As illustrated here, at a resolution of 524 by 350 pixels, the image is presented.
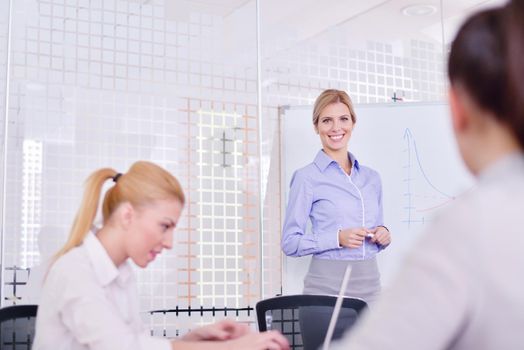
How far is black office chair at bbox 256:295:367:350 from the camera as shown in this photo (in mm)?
2172

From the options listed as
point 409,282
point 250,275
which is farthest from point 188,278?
point 409,282

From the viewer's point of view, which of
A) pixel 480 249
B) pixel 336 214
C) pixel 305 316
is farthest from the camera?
pixel 336 214

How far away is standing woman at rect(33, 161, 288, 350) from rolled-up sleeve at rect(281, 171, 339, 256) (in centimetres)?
138

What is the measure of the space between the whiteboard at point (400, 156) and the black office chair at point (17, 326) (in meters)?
2.10

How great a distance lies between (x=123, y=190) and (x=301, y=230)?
1600 millimetres

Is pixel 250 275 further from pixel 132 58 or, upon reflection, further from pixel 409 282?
pixel 409 282

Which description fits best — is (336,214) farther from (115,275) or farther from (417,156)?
(115,275)

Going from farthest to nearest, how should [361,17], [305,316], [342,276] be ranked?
[361,17]
[342,276]
[305,316]

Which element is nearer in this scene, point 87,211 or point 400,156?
point 87,211

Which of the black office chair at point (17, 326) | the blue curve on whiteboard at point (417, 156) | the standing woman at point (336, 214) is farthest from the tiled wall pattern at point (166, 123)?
the black office chair at point (17, 326)

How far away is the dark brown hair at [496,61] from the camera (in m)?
0.58

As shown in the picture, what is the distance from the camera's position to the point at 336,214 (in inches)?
126

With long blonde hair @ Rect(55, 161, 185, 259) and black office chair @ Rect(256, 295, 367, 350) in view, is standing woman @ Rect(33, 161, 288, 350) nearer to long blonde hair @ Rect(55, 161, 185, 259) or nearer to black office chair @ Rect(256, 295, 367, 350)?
long blonde hair @ Rect(55, 161, 185, 259)

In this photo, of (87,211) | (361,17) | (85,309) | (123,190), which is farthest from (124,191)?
(361,17)
